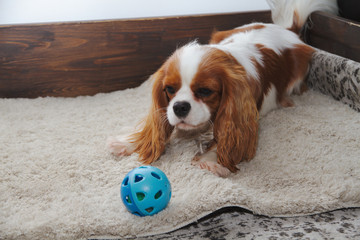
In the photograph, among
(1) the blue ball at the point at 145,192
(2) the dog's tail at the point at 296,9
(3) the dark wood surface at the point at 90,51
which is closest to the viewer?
(1) the blue ball at the point at 145,192

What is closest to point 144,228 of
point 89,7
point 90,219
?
point 90,219

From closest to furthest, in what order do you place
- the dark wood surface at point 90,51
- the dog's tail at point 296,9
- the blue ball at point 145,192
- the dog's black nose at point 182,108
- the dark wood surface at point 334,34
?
the blue ball at point 145,192
the dog's black nose at point 182,108
the dark wood surface at point 334,34
the dark wood surface at point 90,51
the dog's tail at point 296,9

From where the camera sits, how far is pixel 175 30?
2580mm

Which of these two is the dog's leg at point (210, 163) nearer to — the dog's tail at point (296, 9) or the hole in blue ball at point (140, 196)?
the hole in blue ball at point (140, 196)

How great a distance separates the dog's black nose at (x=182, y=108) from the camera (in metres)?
1.49

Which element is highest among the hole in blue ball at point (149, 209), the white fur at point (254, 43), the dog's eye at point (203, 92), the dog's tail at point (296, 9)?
the dog's tail at point (296, 9)

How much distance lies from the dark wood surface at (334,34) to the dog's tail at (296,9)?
0.21ft

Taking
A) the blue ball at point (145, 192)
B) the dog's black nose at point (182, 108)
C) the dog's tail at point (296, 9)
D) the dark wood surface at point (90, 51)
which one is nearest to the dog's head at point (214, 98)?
the dog's black nose at point (182, 108)

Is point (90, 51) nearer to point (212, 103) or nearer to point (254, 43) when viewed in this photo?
point (254, 43)

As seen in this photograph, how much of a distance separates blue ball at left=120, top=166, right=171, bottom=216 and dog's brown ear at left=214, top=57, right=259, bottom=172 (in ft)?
1.39

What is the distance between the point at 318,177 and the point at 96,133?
→ 107 cm

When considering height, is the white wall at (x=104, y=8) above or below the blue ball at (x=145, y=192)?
above

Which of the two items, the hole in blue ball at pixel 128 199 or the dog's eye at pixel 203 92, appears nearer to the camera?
the hole in blue ball at pixel 128 199

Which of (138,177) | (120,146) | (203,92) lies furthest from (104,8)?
(138,177)
